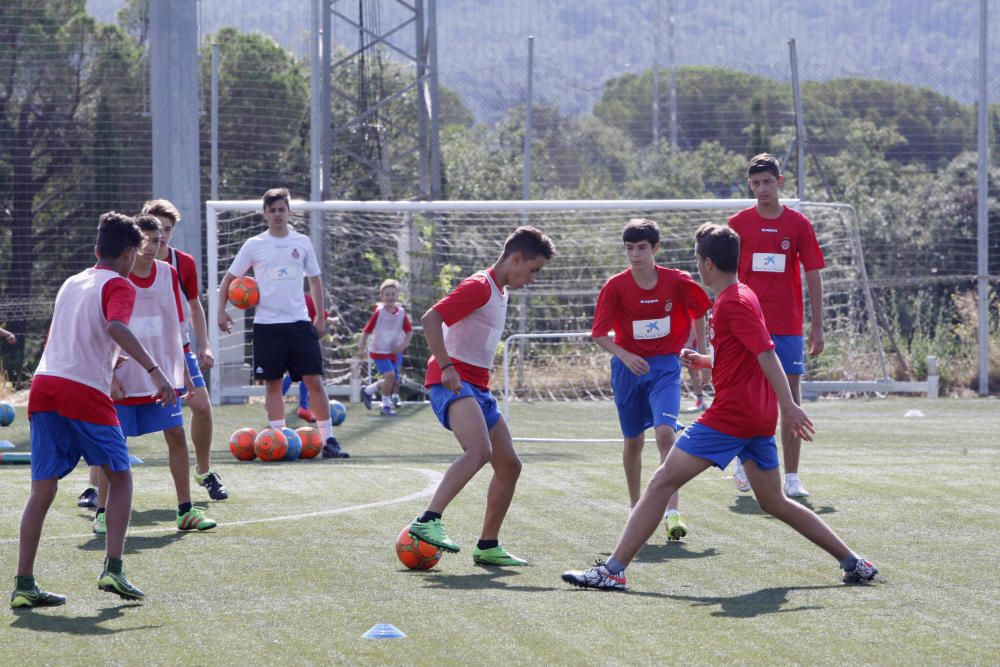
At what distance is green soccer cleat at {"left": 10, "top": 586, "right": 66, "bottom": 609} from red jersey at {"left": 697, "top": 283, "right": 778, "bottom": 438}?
2.76 meters

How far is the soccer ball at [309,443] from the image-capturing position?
38.3 ft

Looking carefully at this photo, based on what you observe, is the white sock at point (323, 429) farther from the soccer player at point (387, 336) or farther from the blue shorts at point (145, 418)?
the soccer player at point (387, 336)

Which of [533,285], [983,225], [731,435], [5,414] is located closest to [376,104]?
[533,285]

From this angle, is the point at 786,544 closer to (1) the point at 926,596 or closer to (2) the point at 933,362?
(1) the point at 926,596

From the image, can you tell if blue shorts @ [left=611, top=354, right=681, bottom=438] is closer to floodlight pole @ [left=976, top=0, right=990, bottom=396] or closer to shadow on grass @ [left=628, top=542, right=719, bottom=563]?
shadow on grass @ [left=628, top=542, right=719, bottom=563]

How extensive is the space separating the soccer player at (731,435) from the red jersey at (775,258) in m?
2.75

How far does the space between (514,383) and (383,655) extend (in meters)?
15.3

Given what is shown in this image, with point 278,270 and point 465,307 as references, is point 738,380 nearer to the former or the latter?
point 465,307

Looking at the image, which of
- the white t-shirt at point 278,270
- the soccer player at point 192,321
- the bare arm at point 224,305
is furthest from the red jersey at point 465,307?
the white t-shirt at point 278,270

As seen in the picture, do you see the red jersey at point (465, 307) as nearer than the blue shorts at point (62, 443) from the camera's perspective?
No

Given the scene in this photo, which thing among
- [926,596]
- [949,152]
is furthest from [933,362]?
[926,596]

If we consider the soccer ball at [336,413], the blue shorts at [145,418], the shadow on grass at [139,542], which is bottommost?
the soccer ball at [336,413]

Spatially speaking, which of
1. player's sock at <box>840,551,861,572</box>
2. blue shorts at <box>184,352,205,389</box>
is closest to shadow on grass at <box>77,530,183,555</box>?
blue shorts at <box>184,352,205,389</box>

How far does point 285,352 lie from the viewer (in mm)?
11414
